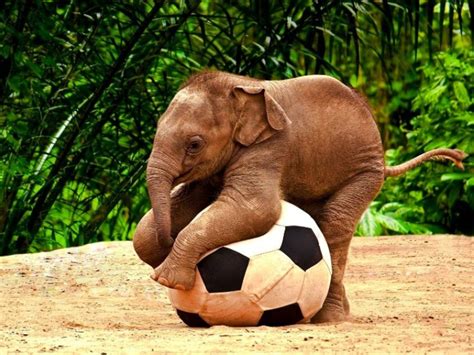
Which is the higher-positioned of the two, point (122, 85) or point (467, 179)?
point (122, 85)

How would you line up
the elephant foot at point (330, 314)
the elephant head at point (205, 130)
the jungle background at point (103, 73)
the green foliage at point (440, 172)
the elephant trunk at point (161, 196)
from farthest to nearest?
the green foliage at point (440, 172), the jungle background at point (103, 73), the elephant foot at point (330, 314), the elephant head at point (205, 130), the elephant trunk at point (161, 196)

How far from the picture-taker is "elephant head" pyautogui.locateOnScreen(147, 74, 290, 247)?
5320 millimetres

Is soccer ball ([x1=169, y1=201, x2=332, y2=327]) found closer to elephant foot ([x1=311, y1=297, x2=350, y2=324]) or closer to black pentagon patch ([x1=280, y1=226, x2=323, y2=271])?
black pentagon patch ([x1=280, y1=226, x2=323, y2=271])

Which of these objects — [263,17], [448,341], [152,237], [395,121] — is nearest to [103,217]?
[263,17]

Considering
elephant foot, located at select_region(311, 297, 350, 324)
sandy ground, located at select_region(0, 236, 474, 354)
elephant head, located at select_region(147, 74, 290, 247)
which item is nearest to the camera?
sandy ground, located at select_region(0, 236, 474, 354)

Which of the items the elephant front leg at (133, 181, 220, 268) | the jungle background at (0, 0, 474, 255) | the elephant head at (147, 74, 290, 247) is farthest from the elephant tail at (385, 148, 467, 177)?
the jungle background at (0, 0, 474, 255)

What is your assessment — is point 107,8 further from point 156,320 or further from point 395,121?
point 395,121

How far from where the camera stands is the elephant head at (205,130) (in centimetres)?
532

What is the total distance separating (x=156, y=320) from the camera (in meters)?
6.18

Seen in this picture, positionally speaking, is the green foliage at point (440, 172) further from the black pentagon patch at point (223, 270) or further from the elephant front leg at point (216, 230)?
the black pentagon patch at point (223, 270)

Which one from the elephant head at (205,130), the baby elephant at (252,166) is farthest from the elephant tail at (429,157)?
the elephant head at (205,130)

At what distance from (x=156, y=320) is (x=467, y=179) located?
17.3ft

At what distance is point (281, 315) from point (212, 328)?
31 centimetres

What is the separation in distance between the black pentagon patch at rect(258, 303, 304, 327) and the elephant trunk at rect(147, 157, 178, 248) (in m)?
0.52
